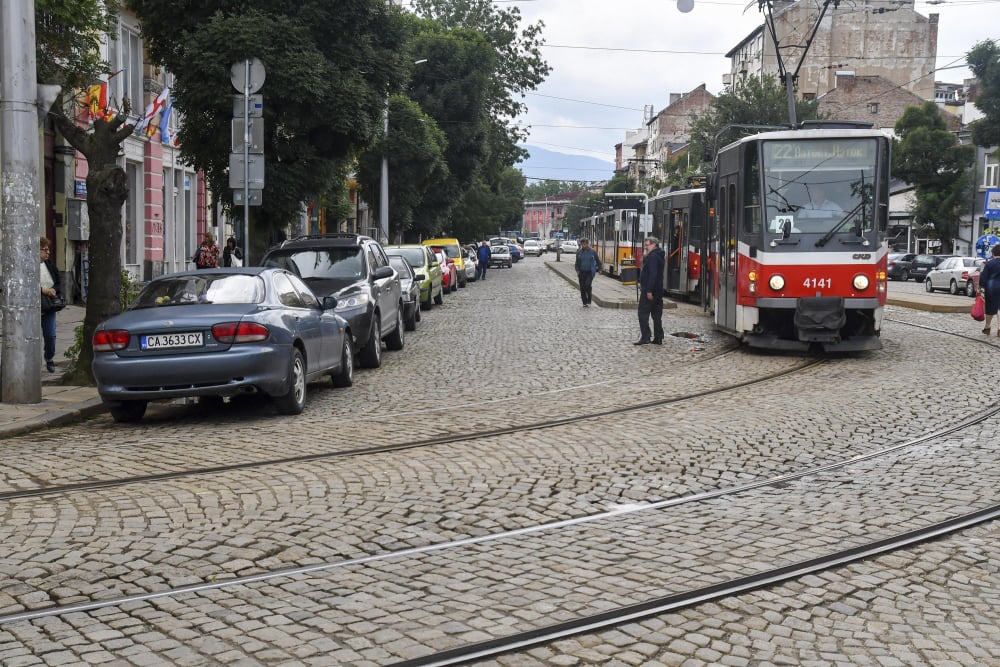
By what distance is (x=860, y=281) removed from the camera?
15.9 meters

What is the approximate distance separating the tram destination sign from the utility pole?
32.0 feet

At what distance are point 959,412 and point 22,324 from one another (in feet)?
29.6

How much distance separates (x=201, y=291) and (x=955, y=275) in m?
36.7

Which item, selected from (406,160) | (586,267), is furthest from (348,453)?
(406,160)

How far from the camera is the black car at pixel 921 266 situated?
5692 cm

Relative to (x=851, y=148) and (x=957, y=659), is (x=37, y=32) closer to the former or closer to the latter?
(x=851, y=148)

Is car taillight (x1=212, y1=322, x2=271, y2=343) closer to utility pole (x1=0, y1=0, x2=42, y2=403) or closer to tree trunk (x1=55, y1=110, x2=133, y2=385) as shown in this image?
utility pole (x1=0, y1=0, x2=42, y2=403)

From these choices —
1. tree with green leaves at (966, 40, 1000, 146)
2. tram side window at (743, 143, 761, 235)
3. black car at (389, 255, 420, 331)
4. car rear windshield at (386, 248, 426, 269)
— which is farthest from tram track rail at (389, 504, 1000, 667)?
tree with green leaves at (966, 40, 1000, 146)

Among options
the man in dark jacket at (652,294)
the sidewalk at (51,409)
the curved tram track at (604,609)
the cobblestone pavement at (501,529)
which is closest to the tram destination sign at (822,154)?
the man in dark jacket at (652,294)

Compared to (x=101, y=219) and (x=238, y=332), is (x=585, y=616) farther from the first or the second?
(x=101, y=219)

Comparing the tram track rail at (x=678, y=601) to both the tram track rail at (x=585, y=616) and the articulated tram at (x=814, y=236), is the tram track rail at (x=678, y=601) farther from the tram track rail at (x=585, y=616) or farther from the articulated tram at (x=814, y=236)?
the articulated tram at (x=814, y=236)

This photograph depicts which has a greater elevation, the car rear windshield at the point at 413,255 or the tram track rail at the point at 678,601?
the car rear windshield at the point at 413,255

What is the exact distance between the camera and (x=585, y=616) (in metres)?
4.80

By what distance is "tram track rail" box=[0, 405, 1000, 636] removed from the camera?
4523mm
